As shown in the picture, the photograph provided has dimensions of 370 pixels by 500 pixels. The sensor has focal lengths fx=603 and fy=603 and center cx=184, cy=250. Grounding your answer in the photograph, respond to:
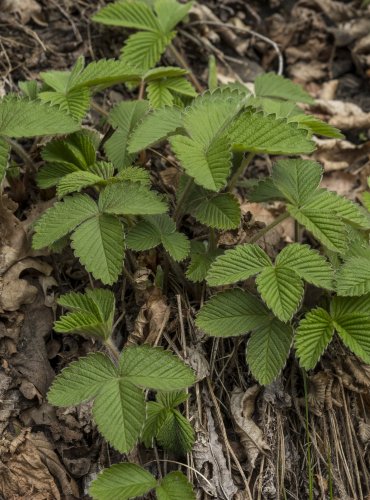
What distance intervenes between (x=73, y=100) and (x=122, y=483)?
1.44 m

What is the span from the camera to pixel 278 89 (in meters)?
2.80

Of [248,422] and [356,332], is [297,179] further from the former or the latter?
[248,422]

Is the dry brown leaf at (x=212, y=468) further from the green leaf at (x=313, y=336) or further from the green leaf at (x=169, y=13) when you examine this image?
the green leaf at (x=169, y=13)

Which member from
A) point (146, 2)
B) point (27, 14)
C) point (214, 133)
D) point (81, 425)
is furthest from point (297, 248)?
point (27, 14)

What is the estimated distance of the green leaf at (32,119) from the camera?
210 cm

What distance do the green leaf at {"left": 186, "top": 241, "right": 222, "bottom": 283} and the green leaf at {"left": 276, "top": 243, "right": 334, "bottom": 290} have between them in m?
0.28

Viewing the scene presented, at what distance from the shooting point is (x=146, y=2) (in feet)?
10.2

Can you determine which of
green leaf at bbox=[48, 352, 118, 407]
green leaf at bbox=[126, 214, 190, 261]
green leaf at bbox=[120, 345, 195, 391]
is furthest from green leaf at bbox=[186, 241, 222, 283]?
green leaf at bbox=[48, 352, 118, 407]

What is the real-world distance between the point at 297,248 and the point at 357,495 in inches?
35.1

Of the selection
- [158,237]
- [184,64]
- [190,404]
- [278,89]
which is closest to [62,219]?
[158,237]

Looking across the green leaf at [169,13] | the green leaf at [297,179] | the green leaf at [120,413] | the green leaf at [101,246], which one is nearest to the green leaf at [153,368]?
the green leaf at [120,413]

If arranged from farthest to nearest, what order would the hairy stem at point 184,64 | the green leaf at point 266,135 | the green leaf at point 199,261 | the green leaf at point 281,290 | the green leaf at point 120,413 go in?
the hairy stem at point 184,64
the green leaf at point 199,261
the green leaf at point 266,135
the green leaf at point 281,290
the green leaf at point 120,413

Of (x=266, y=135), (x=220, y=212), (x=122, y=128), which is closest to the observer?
(x=266, y=135)

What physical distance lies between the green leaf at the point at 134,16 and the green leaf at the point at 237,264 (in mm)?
1352
